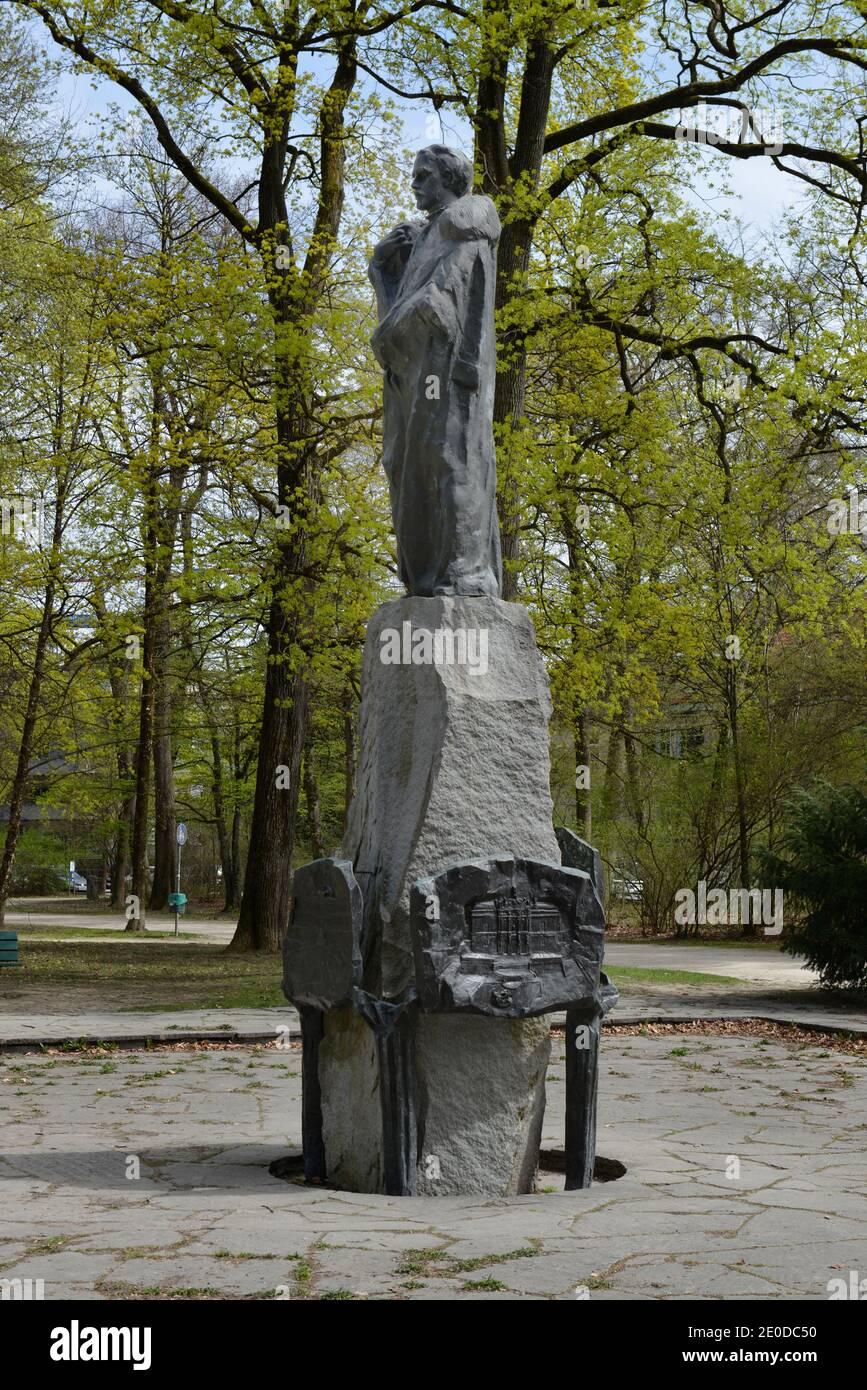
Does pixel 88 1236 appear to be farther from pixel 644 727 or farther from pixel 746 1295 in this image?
pixel 644 727

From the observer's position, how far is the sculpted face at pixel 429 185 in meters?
7.22

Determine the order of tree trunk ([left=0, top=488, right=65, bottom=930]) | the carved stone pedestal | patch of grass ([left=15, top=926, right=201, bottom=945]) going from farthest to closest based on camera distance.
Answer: patch of grass ([left=15, top=926, right=201, bottom=945]), tree trunk ([left=0, top=488, right=65, bottom=930]), the carved stone pedestal

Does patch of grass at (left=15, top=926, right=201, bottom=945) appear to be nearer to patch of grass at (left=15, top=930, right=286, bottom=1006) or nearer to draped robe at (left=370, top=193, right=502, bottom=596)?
patch of grass at (left=15, top=930, right=286, bottom=1006)

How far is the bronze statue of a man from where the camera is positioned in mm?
7008

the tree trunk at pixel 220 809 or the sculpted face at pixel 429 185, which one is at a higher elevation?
the sculpted face at pixel 429 185

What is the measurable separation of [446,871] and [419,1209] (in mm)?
1271

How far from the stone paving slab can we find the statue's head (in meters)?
4.53

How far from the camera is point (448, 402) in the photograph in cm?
707

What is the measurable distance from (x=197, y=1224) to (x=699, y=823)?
2081 cm

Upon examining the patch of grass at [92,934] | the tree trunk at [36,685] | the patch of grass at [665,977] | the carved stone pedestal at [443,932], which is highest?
Result: the tree trunk at [36,685]

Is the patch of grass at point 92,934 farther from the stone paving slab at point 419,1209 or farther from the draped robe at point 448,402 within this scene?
the draped robe at point 448,402

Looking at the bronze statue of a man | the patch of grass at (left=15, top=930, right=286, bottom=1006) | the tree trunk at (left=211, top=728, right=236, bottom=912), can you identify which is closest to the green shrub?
the patch of grass at (left=15, top=930, right=286, bottom=1006)

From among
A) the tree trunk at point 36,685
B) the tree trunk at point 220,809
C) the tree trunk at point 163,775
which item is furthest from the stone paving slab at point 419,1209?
the tree trunk at point 220,809

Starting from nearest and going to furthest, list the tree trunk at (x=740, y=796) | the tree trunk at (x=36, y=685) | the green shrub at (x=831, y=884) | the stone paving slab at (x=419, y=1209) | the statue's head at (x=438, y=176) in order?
the stone paving slab at (x=419, y=1209) → the statue's head at (x=438, y=176) → the green shrub at (x=831, y=884) → the tree trunk at (x=36, y=685) → the tree trunk at (x=740, y=796)
